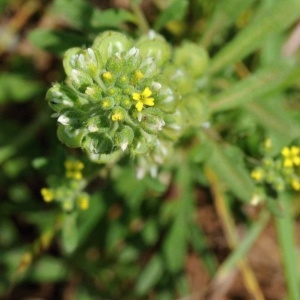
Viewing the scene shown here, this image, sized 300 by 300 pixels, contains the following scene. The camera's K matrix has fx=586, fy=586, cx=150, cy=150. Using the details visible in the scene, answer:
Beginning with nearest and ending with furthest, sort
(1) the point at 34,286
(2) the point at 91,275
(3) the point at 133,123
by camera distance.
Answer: (3) the point at 133,123, (2) the point at 91,275, (1) the point at 34,286

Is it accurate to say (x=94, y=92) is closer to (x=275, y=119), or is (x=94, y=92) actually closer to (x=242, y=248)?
(x=275, y=119)

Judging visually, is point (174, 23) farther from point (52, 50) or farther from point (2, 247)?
point (2, 247)

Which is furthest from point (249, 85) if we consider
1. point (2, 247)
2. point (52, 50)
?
point (2, 247)

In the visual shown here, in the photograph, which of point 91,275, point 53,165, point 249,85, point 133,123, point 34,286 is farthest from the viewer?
point 34,286

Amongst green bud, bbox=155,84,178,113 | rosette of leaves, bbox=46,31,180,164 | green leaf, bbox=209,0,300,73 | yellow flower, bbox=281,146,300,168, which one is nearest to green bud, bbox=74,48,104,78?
rosette of leaves, bbox=46,31,180,164

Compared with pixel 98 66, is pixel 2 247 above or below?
below

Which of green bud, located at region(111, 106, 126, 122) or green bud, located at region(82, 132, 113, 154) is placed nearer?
green bud, located at region(111, 106, 126, 122)

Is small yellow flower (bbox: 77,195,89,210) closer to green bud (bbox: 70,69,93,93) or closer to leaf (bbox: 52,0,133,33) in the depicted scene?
green bud (bbox: 70,69,93,93)
